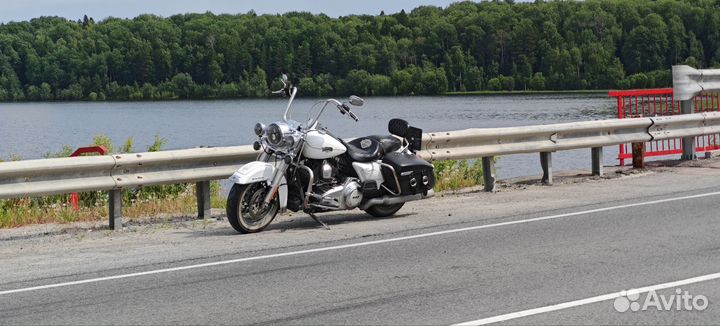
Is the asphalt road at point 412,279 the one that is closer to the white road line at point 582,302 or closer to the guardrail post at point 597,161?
the white road line at point 582,302

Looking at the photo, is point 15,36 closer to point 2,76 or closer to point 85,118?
point 2,76

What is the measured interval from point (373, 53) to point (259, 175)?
106956mm

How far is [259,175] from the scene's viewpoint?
1126 centimetres

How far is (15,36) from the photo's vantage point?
135m

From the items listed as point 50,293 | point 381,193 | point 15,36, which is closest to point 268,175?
point 381,193

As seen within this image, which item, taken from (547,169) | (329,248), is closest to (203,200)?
(329,248)

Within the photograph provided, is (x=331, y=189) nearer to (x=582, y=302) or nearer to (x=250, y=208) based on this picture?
(x=250, y=208)

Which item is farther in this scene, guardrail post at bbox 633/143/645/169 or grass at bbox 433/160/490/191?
guardrail post at bbox 633/143/645/169

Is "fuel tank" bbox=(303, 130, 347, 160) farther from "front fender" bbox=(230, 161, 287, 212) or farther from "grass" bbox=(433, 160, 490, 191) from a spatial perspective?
"grass" bbox=(433, 160, 490, 191)

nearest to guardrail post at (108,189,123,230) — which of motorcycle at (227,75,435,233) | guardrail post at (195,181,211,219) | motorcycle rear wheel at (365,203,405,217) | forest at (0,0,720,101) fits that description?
guardrail post at (195,181,211,219)

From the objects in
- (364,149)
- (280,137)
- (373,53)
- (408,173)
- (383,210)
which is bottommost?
(383,210)

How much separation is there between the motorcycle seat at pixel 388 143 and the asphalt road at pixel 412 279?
4.47 ft

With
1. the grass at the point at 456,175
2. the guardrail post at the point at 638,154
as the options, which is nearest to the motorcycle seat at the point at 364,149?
the grass at the point at 456,175

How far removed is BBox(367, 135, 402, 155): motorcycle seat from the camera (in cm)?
1255
